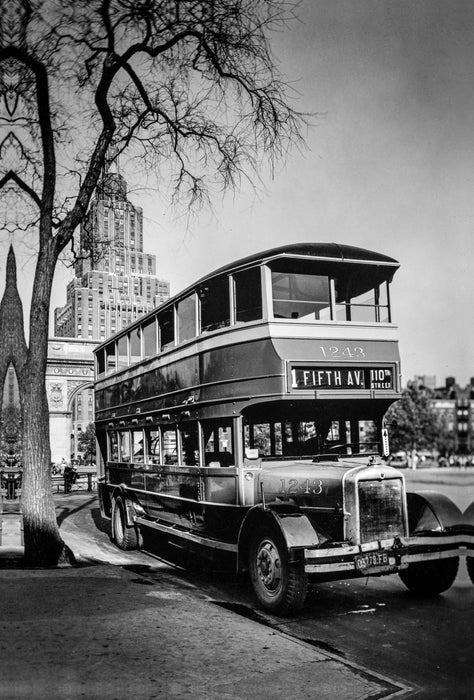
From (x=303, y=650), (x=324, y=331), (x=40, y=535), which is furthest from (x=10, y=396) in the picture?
(x=303, y=650)

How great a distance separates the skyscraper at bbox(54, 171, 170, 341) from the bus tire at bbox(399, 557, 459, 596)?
659 centimetres

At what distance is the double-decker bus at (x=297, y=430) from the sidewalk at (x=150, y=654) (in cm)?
102

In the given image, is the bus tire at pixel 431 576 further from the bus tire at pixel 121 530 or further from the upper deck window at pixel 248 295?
the bus tire at pixel 121 530

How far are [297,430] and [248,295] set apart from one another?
187 cm

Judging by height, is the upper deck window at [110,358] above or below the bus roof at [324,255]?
below

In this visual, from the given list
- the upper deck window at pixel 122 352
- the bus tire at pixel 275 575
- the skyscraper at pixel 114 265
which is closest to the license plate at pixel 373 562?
the bus tire at pixel 275 575

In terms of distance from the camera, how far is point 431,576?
8359 millimetres

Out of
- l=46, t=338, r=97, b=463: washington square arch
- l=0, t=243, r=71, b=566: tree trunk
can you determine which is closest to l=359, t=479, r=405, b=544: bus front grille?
l=0, t=243, r=71, b=566: tree trunk

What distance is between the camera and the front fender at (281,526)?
7.12m

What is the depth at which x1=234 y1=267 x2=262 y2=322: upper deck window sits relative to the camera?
8492mm

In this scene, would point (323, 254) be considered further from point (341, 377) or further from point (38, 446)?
point (38, 446)

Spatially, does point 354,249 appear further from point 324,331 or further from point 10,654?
point 10,654

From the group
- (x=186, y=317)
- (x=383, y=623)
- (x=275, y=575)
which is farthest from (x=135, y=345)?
(x=383, y=623)

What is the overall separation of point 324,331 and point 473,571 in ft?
11.2
